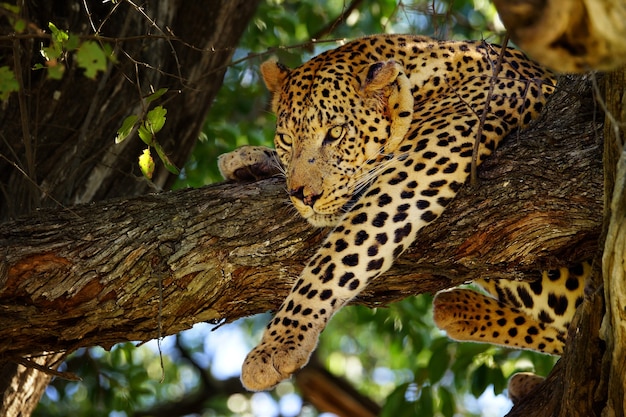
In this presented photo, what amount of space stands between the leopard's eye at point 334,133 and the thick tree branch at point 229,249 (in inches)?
26.5

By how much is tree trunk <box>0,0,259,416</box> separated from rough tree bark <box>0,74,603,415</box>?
2.87 feet

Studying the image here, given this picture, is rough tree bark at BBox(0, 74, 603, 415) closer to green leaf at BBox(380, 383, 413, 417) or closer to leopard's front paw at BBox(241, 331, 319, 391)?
leopard's front paw at BBox(241, 331, 319, 391)

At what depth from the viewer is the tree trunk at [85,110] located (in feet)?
20.2

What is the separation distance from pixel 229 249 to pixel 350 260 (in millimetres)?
641

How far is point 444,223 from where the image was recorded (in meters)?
5.03

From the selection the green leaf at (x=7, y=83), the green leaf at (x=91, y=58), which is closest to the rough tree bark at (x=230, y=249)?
the green leaf at (x=7, y=83)

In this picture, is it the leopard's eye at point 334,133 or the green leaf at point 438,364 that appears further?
the green leaf at point 438,364

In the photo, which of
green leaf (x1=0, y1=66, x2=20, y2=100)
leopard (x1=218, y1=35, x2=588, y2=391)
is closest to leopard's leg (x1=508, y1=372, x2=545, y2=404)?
leopard (x1=218, y1=35, x2=588, y2=391)

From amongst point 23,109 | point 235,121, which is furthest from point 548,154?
point 235,121

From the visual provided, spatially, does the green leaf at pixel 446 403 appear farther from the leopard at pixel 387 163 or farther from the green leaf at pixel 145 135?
the green leaf at pixel 145 135

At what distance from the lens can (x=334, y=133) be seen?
5.80 meters

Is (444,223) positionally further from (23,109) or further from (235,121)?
(235,121)

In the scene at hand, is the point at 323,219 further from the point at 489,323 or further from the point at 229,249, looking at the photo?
the point at 489,323

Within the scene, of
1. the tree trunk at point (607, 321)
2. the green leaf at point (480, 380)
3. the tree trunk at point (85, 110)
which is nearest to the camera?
the tree trunk at point (607, 321)
